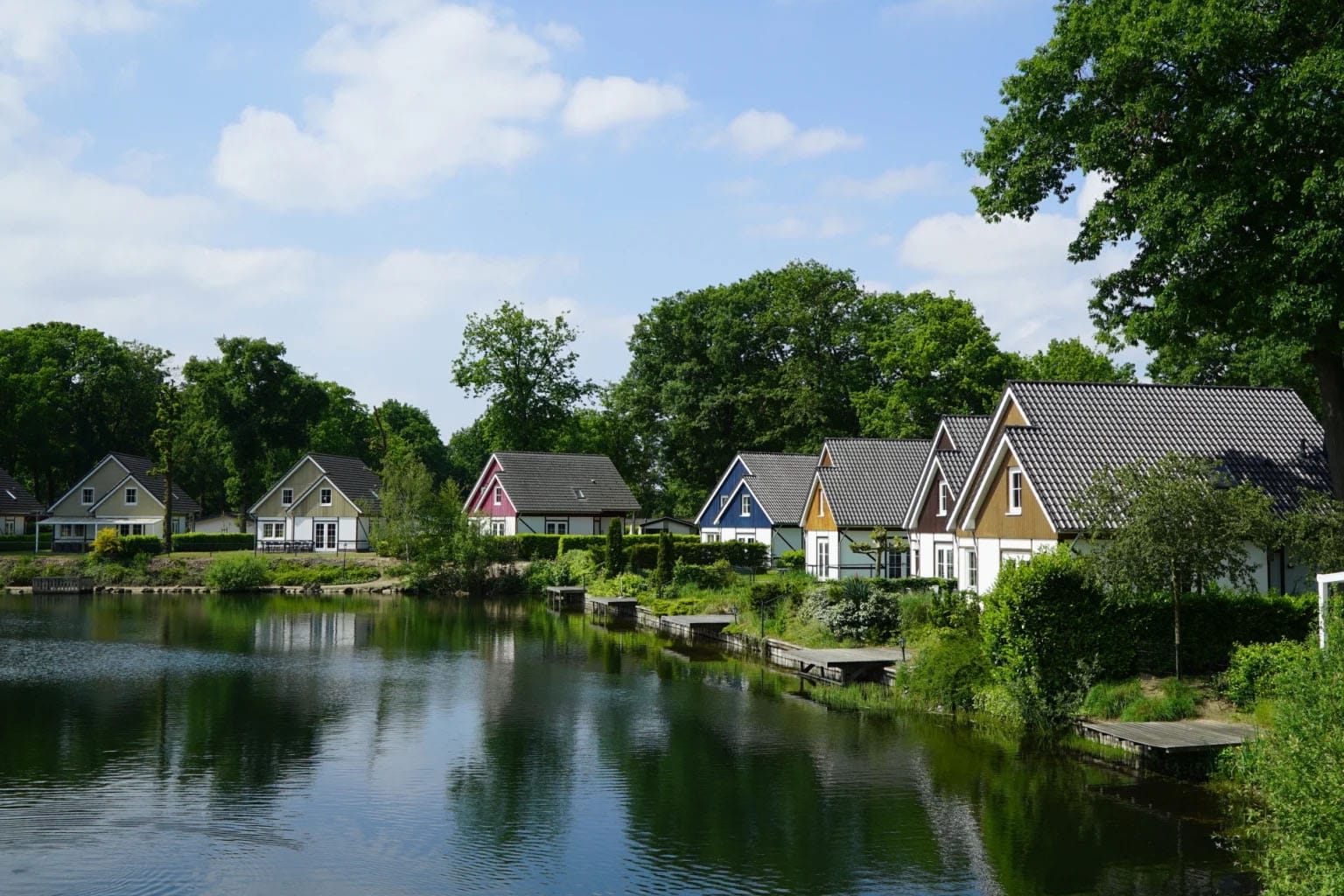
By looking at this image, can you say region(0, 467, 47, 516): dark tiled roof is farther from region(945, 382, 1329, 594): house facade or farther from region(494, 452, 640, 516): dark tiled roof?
region(945, 382, 1329, 594): house facade

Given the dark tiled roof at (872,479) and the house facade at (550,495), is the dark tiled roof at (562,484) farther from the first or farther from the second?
the dark tiled roof at (872,479)

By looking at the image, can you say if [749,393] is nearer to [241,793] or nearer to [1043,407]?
[1043,407]

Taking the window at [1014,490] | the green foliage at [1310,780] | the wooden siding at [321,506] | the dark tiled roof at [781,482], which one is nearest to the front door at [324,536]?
the wooden siding at [321,506]

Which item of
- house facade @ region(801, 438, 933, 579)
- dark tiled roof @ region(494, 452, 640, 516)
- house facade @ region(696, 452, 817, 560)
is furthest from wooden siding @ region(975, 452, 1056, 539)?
dark tiled roof @ region(494, 452, 640, 516)

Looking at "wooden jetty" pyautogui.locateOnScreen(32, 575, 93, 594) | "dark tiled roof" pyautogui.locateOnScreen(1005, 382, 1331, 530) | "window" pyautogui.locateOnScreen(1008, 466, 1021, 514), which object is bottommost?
"wooden jetty" pyautogui.locateOnScreen(32, 575, 93, 594)

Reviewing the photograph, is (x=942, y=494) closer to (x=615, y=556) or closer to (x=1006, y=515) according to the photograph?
(x=1006, y=515)

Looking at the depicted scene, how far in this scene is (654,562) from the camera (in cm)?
4769

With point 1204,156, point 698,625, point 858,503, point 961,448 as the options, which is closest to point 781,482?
point 858,503

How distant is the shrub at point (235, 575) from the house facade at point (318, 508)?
10791 millimetres

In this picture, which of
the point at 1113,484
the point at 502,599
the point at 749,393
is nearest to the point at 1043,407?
the point at 1113,484

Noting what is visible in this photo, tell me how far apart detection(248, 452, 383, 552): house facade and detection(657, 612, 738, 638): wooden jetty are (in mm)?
32424

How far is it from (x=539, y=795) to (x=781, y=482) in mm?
35737

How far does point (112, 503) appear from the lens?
230ft

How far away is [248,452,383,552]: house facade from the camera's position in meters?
64.5
